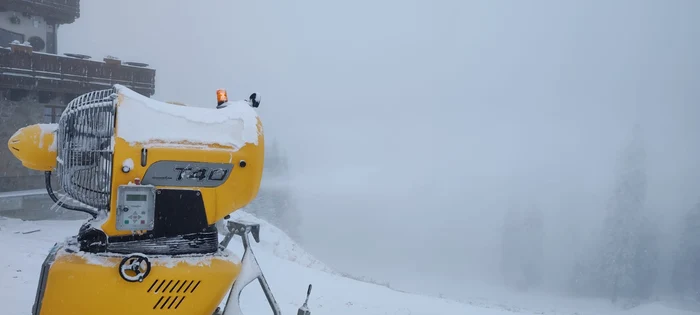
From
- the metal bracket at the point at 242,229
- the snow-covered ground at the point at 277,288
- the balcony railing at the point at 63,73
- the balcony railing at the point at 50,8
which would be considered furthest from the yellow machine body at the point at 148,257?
the balcony railing at the point at 50,8

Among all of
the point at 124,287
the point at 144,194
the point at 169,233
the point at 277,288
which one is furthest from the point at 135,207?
the point at 277,288

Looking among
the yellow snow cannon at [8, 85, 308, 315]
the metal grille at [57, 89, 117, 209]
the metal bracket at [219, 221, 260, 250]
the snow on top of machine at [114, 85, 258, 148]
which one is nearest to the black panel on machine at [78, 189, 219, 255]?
the yellow snow cannon at [8, 85, 308, 315]

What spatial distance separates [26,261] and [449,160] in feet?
510

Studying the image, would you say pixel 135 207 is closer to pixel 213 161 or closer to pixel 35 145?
pixel 213 161

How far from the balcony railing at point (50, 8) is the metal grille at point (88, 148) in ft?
72.7

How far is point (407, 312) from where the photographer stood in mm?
9875

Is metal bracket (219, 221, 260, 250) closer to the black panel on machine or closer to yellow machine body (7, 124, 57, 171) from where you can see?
the black panel on machine

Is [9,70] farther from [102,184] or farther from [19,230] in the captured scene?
[102,184]

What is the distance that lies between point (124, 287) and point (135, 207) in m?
0.46

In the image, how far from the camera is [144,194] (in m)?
2.50

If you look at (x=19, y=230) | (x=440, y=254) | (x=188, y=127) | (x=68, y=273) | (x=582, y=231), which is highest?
(x=188, y=127)

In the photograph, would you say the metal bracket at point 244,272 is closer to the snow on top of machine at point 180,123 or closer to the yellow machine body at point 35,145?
the snow on top of machine at point 180,123

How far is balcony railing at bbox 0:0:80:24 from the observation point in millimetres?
19672

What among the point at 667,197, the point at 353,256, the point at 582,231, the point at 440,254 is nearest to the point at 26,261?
the point at 353,256
